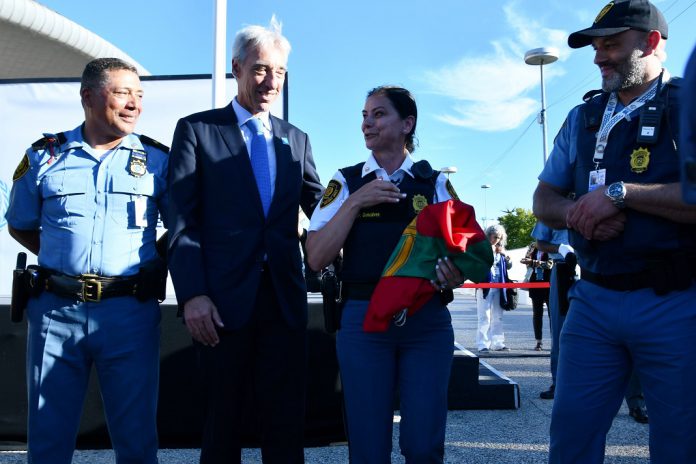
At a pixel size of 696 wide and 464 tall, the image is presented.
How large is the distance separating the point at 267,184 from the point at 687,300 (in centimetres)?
155

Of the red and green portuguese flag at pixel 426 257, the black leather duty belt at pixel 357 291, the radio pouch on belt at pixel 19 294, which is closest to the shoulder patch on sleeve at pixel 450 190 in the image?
the red and green portuguese flag at pixel 426 257

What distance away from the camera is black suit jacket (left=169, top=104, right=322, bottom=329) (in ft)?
7.29

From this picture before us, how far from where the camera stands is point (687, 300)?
194 centimetres

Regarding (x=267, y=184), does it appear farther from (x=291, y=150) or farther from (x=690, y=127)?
(x=690, y=127)

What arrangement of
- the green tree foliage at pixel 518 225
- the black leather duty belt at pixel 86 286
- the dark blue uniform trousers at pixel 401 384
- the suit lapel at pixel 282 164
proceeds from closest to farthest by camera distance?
the dark blue uniform trousers at pixel 401 384
the black leather duty belt at pixel 86 286
the suit lapel at pixel 282 164
the green tree foliage at pixel 518 225

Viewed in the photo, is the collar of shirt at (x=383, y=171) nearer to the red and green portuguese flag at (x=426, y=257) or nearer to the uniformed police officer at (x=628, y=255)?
the red and green portuguese flag at (x=426, y=257)

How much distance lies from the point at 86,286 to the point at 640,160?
2077 millimetres

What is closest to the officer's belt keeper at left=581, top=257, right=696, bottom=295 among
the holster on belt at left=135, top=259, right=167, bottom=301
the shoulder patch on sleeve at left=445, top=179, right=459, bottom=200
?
the shoulder patch on sleeve at left=445, top=179, right=459, bottom=200

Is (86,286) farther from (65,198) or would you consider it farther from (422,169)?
(422,169)

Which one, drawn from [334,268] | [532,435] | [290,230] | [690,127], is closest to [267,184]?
[290,230]

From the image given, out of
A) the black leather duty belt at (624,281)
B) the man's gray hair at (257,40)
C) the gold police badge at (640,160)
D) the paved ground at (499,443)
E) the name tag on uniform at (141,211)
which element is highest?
the man's gray hair at (257,40)

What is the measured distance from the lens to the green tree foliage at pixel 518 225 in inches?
2264

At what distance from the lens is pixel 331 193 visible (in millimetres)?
2443

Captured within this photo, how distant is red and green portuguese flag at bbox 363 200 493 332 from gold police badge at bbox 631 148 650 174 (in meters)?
0.57
